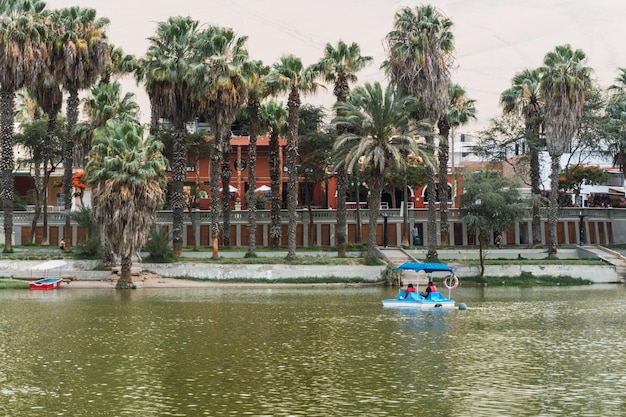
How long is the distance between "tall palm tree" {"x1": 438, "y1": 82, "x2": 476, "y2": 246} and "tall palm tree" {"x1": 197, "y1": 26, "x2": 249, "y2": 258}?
17.6 meters

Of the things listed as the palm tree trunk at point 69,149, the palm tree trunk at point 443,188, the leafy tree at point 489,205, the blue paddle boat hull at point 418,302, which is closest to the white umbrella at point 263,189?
the palm tree trunk at point 443,188

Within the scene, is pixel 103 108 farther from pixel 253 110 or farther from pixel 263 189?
pixel 263 189

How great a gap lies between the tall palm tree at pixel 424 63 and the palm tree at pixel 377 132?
11.6 ft

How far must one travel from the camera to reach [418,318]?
38.8 meters

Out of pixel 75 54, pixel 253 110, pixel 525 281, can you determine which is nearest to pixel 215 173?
pixel 253 110

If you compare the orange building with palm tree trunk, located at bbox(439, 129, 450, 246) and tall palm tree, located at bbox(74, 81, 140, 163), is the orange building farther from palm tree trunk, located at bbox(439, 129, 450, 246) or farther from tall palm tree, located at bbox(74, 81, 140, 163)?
tall palm tree, located at bbox(74, 81, 140, 163)

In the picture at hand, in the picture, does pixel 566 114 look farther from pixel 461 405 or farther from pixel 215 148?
pixel 461 405

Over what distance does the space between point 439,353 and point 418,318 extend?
11.1 meters

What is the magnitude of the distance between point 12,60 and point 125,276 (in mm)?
18843

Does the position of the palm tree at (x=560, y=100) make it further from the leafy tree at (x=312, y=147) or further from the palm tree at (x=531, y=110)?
the leafy tree at (x=312, y=147)

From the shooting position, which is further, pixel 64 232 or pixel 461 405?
pixel 64 232

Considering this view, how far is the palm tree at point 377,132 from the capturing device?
6031cm

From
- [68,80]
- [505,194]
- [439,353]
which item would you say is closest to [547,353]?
[439,353]

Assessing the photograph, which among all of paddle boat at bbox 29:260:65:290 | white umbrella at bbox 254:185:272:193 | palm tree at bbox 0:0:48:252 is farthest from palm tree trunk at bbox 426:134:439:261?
palm tree at bbox 0:0:48:252
